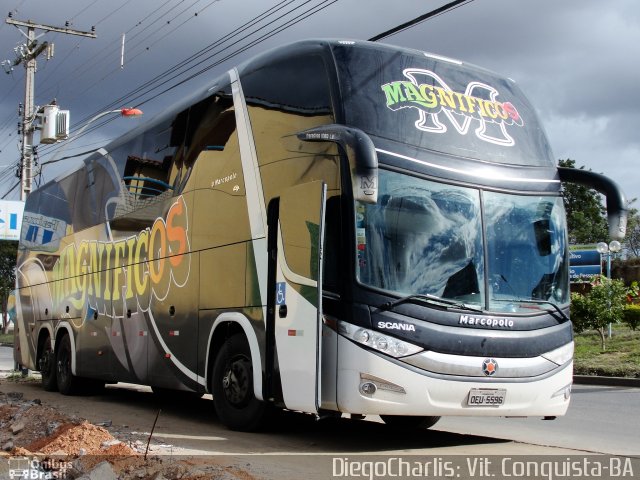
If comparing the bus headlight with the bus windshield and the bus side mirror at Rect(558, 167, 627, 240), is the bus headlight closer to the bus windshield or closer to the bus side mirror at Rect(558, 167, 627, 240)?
the bus windshield

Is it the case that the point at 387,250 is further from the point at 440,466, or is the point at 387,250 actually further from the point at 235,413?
the point at 235,413

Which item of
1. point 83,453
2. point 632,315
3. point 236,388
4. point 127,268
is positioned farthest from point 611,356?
point 83,453

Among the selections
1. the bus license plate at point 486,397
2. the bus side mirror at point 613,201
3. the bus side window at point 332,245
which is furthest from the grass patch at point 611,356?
the bus side window at point 332,245

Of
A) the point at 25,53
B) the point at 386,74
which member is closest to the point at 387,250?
the point at 386,74

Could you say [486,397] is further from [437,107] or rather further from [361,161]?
[437,107]

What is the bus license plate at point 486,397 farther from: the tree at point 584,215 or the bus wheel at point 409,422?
the tree at point 584,215

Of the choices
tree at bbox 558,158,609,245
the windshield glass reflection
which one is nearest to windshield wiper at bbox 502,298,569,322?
the windshield glass reflection

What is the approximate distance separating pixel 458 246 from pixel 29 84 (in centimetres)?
2591

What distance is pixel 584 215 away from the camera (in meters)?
49.2

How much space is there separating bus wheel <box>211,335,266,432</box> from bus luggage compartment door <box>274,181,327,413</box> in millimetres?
873

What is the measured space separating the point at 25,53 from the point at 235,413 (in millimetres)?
25135

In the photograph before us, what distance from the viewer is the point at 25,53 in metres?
30.6

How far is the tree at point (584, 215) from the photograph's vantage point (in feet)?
159

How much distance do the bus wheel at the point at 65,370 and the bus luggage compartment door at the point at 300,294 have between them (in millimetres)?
8341
